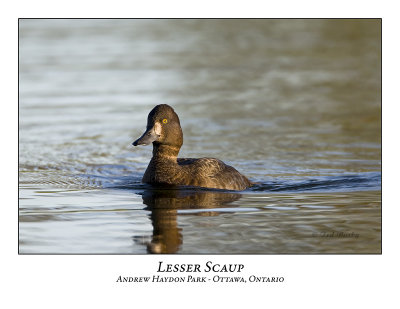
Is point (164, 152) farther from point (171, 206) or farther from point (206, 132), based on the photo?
point (206, 132)

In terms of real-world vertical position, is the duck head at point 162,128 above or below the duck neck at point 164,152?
above

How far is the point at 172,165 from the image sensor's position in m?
10.2

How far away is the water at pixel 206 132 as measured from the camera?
8.15 metres

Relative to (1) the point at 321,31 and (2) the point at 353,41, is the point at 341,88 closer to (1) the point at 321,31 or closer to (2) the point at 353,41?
(2) the point at 353,41

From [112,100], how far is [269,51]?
24.8ft

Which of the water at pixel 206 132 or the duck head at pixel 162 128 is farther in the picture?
the duck head at pixel 162 128

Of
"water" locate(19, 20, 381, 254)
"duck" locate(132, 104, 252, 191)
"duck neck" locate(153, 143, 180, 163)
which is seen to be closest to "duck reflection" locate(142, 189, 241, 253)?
"water" locate(19, 20, 381, 254)

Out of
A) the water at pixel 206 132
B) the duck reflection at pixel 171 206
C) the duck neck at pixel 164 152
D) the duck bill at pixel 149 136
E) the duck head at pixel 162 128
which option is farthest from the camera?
the duck neck at pixel 164 152

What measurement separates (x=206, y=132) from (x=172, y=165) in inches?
189

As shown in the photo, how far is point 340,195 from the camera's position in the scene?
1012 centimetres

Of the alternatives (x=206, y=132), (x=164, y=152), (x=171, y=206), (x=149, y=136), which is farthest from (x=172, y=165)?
(x=206, y=132)

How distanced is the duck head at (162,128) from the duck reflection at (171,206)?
0.71 m

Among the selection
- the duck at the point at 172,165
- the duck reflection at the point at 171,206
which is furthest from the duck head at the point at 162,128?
the duck reflection at the point at 171,206

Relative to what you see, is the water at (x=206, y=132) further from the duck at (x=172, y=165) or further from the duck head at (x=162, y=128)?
the duck head at (x=162, y=128)
